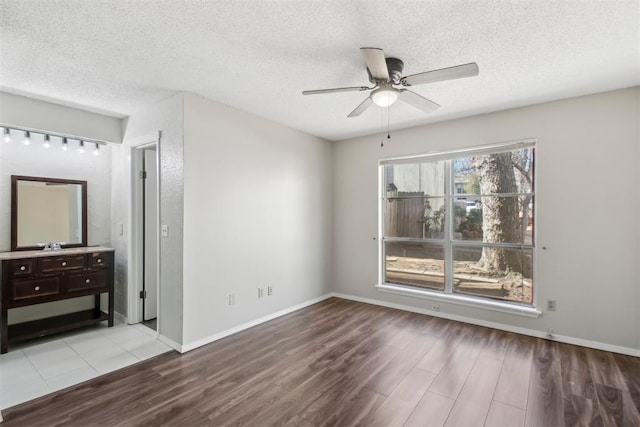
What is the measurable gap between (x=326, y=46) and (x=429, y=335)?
3143mm

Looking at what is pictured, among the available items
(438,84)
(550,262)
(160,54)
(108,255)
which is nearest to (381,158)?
(438,84)

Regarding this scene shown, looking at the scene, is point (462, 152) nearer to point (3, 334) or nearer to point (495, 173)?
point (495, 173)

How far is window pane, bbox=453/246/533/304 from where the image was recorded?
3500 millimetres

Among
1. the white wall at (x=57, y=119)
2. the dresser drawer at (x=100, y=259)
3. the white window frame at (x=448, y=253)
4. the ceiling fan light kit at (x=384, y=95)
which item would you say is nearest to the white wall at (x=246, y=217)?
the white window frame at (x=448, y=253)

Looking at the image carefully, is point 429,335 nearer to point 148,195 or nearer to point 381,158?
point 381,158

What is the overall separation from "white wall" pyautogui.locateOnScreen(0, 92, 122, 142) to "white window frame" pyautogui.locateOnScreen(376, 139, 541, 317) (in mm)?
3744

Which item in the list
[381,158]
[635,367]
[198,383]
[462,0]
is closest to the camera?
[462,0]

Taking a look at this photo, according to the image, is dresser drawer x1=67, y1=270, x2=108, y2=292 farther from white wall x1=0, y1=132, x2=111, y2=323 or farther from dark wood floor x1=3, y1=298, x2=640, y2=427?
dark wood floor x1=3, y1=298, x2=640, y2=427

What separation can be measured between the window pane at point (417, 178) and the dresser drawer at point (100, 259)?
391 cm

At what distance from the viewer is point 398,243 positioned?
178 inches

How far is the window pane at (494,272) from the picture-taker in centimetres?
350

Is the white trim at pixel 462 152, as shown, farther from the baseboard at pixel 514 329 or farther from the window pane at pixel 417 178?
the baseboard at pixel 514 329

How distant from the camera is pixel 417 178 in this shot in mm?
4324

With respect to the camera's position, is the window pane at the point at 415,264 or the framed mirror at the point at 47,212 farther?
the window pane at the point at 415,264
